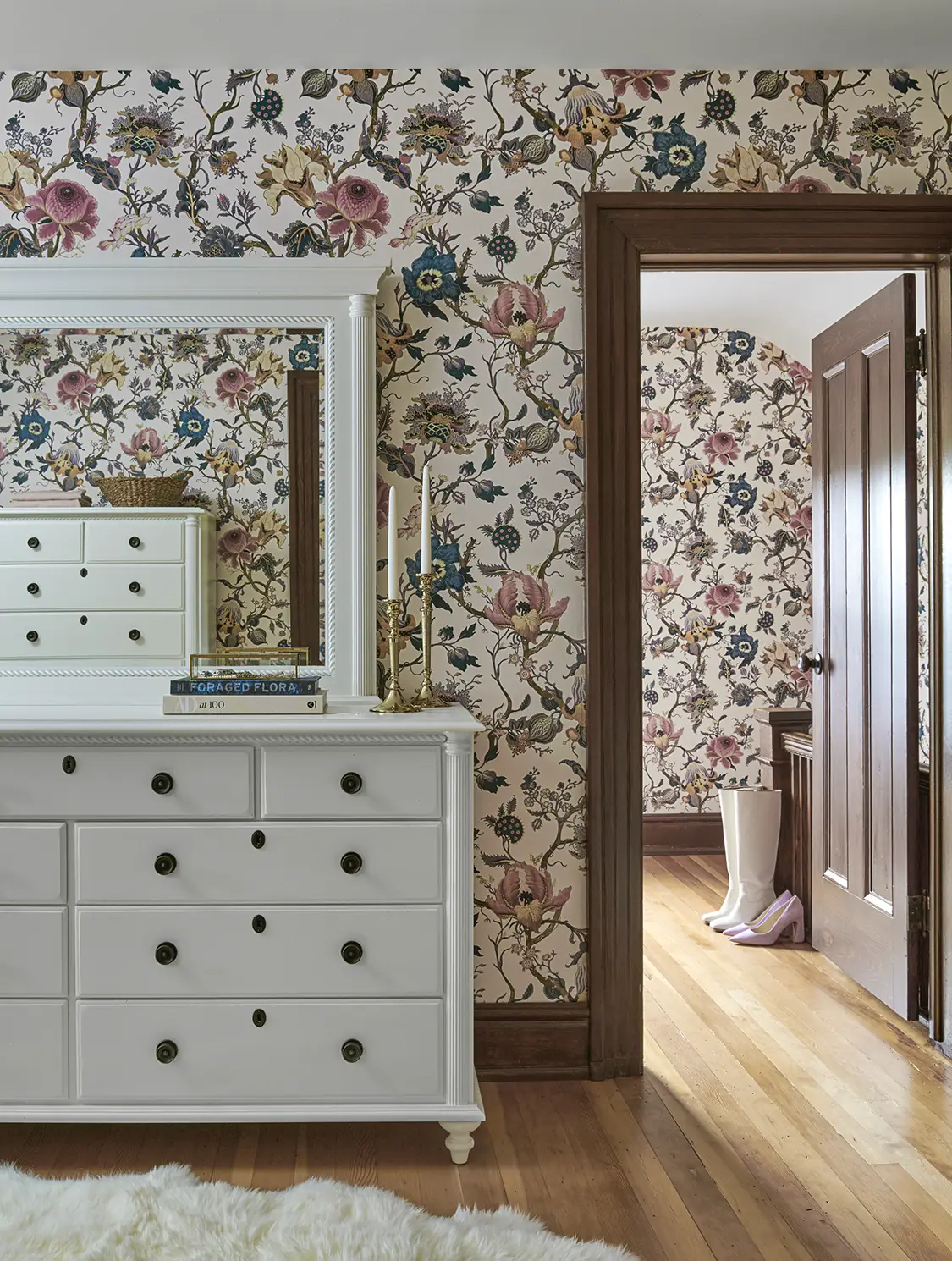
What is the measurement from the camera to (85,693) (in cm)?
264

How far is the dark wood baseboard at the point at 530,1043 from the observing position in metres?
2.69

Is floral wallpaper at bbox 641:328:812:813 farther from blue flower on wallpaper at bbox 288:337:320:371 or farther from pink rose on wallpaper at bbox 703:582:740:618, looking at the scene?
blue flower on wallpaper at bbox 288:337:320:371

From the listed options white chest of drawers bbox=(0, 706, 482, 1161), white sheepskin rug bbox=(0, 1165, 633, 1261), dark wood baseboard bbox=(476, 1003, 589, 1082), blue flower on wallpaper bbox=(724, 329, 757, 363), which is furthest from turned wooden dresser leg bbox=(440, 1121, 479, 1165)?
blue flower on wallpaper bbox=(724, 329, 757, 363)

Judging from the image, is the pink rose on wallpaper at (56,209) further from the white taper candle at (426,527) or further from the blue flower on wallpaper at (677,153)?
the blue flower on wallpaper at (677,153)

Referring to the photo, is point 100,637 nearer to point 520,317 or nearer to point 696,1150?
point 520,317

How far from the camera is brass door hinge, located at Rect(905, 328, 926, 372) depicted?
297cm

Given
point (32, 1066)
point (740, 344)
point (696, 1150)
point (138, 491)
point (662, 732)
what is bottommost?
point (696, 1150)

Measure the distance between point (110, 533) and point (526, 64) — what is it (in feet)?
5.21

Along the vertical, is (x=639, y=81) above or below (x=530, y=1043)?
above

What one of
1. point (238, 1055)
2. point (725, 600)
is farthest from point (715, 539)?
point (238, 1055)

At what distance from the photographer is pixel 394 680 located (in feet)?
8.24

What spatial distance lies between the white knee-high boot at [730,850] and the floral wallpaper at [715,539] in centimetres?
103

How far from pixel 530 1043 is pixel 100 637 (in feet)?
4.93

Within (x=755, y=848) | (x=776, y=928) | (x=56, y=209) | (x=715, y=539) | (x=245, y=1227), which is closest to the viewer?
(x=245, y=1227)
